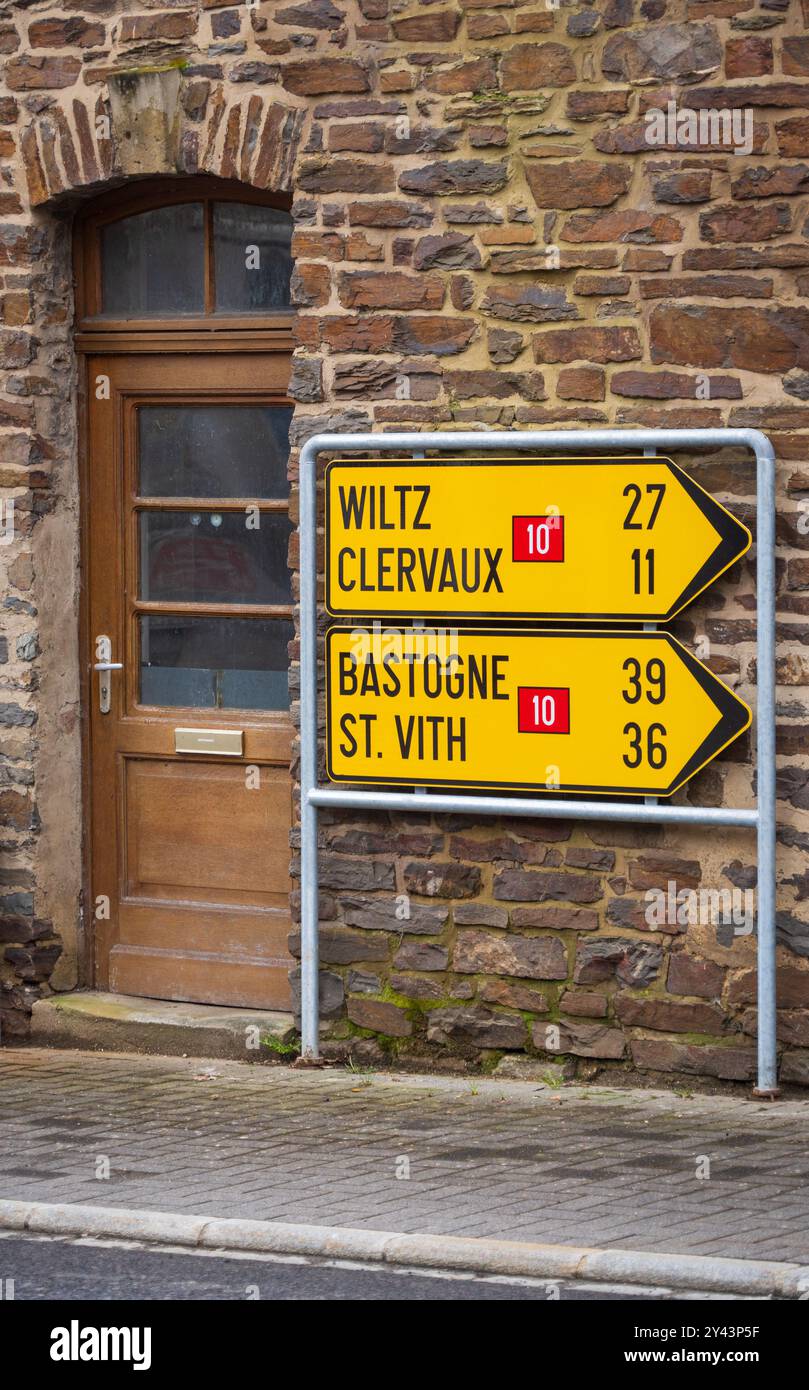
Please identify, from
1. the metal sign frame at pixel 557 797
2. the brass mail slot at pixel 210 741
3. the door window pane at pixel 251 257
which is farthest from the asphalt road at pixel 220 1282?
the door window pane at pixel 251 257

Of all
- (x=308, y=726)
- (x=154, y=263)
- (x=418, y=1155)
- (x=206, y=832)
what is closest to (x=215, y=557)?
(x=308, y=726)

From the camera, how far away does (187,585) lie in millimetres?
8891

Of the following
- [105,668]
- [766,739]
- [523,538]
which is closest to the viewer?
[766,739]

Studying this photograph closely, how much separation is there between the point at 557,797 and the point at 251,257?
8.31 feet

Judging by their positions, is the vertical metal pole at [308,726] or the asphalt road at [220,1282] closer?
the asphalt road at [220,1282]

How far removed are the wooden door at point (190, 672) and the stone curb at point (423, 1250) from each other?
8.09ft

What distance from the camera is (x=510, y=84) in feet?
25.7

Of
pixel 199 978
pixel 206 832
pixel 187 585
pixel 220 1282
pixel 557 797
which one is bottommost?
pixel 220 1282

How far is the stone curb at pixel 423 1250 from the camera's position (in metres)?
5.52

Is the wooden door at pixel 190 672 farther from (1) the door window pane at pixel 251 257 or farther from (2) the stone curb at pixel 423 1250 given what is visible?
(2) the stone curb at pixel 423 1250

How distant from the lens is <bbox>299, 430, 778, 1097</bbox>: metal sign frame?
7.41 m

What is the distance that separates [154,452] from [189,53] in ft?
5.23

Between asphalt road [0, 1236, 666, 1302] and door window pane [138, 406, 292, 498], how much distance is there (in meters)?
3.59

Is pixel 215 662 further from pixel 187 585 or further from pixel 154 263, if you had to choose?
pixel 154 263
